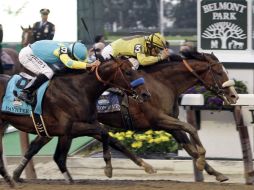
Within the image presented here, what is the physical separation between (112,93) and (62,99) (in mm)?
1122

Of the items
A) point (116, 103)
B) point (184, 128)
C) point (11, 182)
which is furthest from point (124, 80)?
point (11, 182)

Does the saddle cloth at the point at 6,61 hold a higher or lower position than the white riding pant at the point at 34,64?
lower

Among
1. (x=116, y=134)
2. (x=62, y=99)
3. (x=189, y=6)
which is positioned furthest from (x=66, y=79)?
(x=189, y=6)

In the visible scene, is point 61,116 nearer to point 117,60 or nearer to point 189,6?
point 117,60

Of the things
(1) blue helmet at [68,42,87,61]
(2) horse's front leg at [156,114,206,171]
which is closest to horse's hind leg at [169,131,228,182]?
(2) horse's front leg at [156,114,206,171]

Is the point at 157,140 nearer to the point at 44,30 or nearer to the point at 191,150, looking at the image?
the point at 191,150

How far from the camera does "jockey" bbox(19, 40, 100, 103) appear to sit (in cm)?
899

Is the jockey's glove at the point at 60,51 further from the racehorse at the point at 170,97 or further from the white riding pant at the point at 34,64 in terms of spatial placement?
the racehorse at the point at 170,97

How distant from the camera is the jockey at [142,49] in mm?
9898

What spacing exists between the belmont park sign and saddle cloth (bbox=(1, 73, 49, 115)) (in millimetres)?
3954

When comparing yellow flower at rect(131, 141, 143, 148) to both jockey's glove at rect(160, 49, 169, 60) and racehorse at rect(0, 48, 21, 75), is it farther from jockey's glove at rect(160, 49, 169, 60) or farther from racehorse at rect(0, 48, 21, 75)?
racehorse at rect(0, 48, 21, 75)

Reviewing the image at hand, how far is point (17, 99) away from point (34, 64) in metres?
0.47

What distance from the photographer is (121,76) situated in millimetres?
8938

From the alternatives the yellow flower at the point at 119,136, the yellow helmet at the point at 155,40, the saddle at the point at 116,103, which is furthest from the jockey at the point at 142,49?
the yellow flower at the point at 119,136
